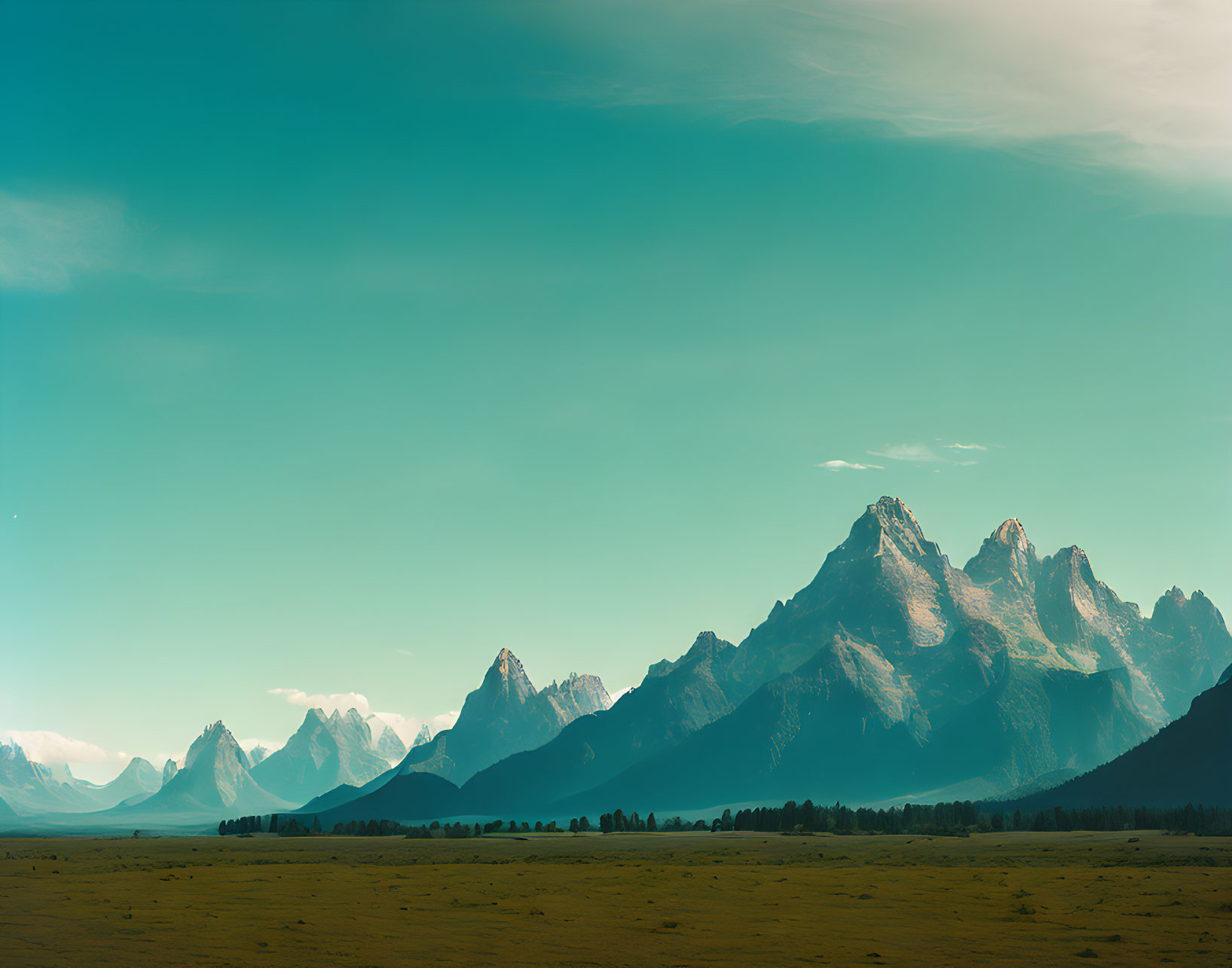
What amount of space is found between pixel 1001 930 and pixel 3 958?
86.2 metres

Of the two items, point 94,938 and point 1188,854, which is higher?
point 94,938

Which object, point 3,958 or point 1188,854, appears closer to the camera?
point 3,958

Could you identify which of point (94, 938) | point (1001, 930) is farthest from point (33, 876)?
point (1001, 930)

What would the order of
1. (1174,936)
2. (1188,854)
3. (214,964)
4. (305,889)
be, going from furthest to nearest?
(1188,854) < (305,889) < (1174,936) < (214,964)

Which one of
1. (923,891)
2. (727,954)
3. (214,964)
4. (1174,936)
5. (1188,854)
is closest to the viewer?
(214,964)

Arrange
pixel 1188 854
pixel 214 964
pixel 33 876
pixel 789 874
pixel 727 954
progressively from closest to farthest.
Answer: pixel 214 964
pixel 727 954
pixel 789 874
pixel 33 876
pixel 1188 854

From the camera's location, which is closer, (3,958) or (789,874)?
(3,958)

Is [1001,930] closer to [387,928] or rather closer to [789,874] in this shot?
[387,928]

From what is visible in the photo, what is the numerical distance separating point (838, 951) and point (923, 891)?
50.8 m

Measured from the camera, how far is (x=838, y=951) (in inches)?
3378

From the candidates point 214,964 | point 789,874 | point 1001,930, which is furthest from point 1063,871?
point 214,964

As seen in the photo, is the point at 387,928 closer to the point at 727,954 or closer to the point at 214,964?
the point at 214,964

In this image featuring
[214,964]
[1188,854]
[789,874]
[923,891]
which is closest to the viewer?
[214,964]

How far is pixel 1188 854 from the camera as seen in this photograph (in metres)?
197
